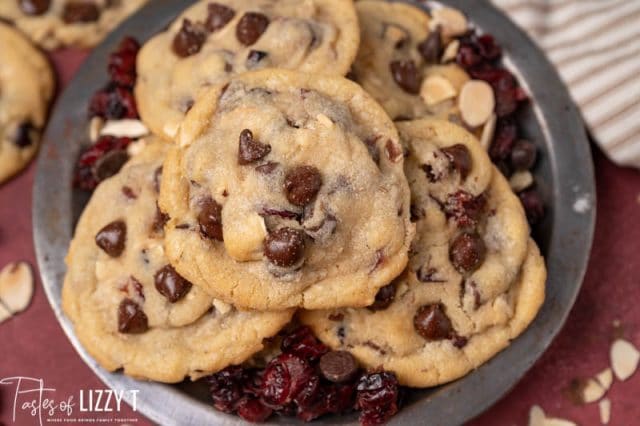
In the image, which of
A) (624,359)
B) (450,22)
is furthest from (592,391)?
(450,22)

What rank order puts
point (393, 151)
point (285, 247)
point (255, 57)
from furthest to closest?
point (255, 57), point (393, 151), point (285, 247)

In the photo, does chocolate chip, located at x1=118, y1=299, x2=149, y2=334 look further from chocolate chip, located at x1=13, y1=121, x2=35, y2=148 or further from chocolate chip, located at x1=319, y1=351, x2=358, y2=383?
chocolate chip, located at x1=13, y1=121, x2=35, y2=148

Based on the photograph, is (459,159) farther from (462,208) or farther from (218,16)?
(218,16)

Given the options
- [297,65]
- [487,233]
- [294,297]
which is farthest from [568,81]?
[294,297]

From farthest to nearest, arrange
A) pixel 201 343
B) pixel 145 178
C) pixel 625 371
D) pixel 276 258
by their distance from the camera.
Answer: pixel 625 371, pixel 145 178, pixel 201 343, pixel 276 258

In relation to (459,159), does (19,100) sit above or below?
below

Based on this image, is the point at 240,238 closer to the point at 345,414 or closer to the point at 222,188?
the point at 222,188

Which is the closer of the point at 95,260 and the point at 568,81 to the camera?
the point at 95,260
